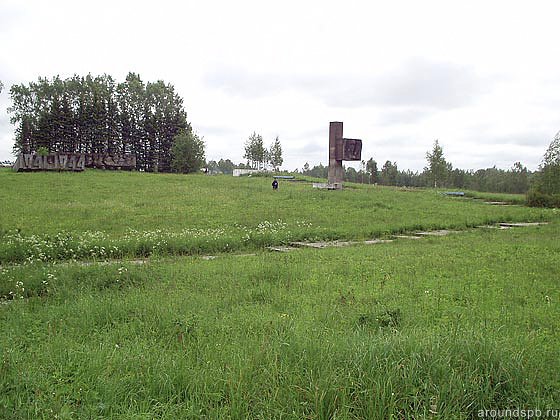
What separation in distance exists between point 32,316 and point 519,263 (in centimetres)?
991

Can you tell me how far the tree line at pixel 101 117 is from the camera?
69688 mm

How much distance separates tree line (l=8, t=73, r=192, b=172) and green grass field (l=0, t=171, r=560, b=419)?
6429 centimetres

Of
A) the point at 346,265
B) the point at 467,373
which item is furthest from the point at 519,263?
the point at 467,373

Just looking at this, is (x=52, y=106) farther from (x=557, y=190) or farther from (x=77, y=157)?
(x=557, y=190)

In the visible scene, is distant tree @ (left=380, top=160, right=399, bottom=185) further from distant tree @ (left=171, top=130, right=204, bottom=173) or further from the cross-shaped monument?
the cross-shaped monument

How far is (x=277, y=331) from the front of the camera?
5.21 m

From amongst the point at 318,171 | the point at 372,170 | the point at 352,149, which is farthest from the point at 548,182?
the point at 318,171

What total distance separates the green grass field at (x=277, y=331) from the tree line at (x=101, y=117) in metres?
64.3

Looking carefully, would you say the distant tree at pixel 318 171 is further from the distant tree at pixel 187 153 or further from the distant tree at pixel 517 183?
the distant tree at pixel 187 153

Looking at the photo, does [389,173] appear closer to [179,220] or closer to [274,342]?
[179,220]

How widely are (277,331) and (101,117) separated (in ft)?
239

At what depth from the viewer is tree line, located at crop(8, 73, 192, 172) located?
229 ft

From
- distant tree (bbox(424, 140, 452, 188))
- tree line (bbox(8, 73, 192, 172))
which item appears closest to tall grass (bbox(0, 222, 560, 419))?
distant tree (bbox(424, 140, 452, 188))

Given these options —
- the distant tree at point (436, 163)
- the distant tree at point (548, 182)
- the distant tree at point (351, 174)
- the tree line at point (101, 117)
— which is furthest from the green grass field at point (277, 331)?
the distant tree at point (351, 174)
